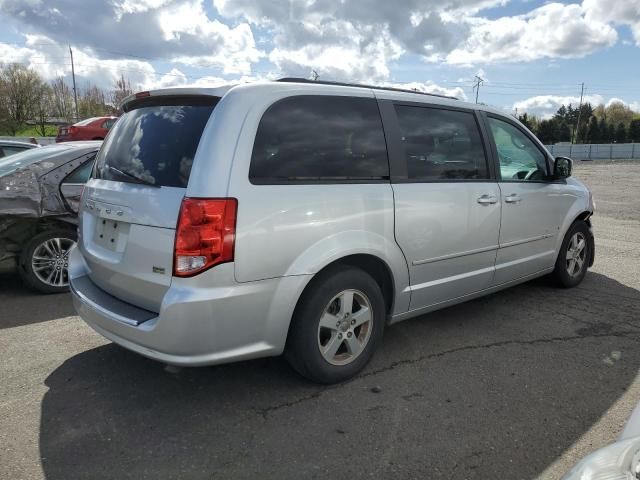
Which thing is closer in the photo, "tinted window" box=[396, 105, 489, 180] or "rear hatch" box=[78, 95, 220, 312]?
"rear hatch" box=[78, 95, 220, 312]

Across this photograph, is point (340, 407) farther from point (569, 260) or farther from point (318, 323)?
point (569, 260)

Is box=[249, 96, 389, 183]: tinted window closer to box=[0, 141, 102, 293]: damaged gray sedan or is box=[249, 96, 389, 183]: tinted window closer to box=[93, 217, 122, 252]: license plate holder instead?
box=[93, 217, 122, 252]: license plate holder

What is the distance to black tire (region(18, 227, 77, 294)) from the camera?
5012mm

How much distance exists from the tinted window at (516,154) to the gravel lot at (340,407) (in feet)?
4.24

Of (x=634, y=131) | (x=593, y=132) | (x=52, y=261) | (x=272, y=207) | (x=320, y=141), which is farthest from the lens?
(x=593, y=132)

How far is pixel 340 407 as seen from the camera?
300 cm

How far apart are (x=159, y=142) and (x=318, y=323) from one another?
1.43 metres

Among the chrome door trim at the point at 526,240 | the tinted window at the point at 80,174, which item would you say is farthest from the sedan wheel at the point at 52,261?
the chrome door trim at the point at 526,240

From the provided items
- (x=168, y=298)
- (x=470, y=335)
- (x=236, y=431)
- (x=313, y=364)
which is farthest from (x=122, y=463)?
(x=470, y=335)

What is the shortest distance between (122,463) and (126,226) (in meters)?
1.26

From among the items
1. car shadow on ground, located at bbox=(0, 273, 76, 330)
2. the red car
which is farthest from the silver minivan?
the red car

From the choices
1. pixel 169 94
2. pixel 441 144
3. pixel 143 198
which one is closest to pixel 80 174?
pixel 169 94

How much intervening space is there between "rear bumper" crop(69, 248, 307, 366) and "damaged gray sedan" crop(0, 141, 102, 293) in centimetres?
258

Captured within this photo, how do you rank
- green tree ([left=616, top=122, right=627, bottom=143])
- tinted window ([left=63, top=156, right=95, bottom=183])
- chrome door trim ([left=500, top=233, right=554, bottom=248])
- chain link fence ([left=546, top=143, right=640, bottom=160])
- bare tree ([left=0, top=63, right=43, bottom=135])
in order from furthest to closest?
green tree ([left=616, top=122, right=627, bottom=143]), chain link fence ([left=546, top=143, right=640, bottom=160]), bare tree ([left=0, top=63, right=43, bottom=135]), tinted window ([left=63, top=156, right=95, bottom=183]), chrome door trim ([left=500, top=233, right=554, bottom=248])
